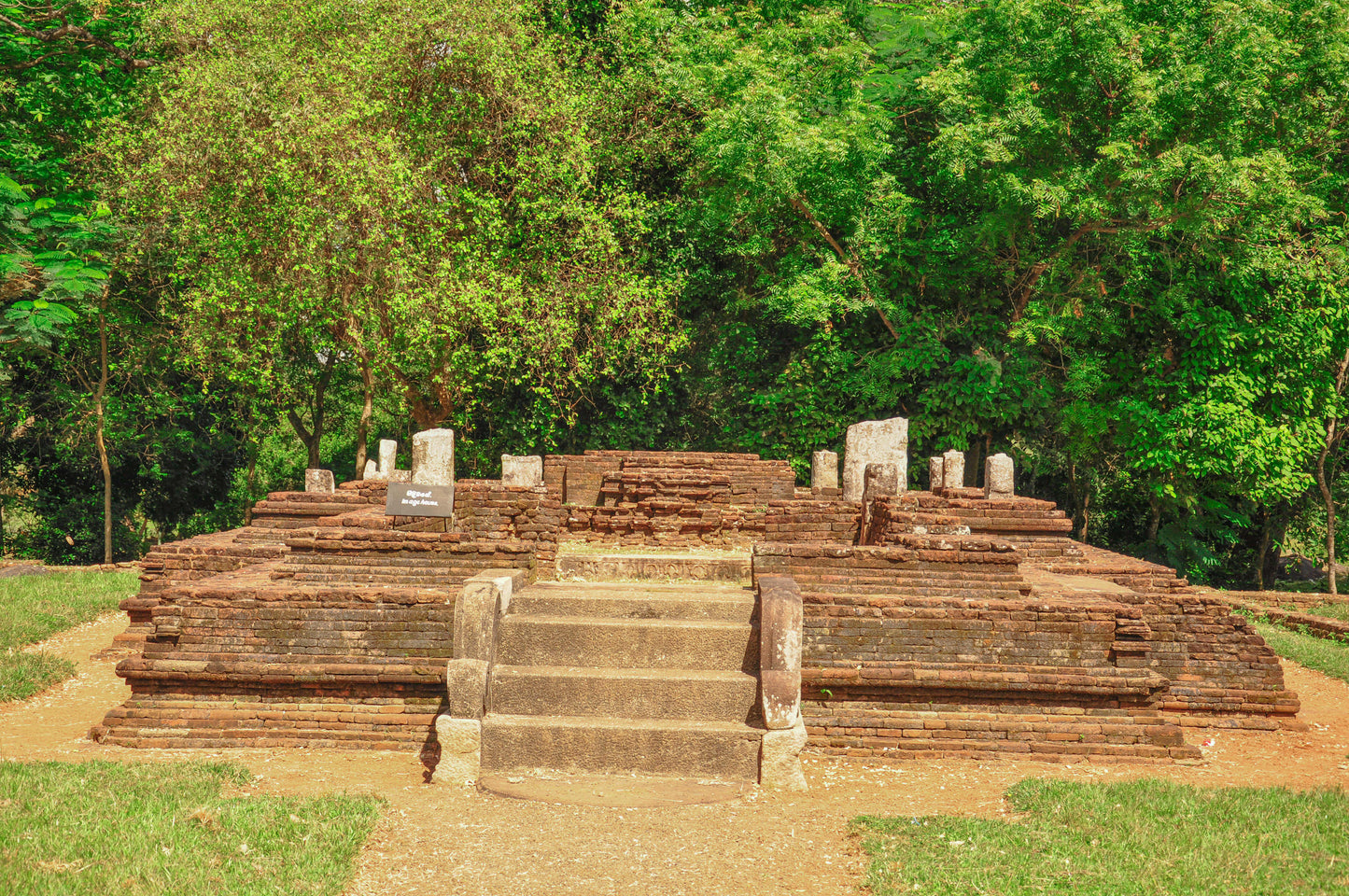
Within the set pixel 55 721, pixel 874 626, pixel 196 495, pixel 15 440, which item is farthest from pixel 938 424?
pixel 15 440

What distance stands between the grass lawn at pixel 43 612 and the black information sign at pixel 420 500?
3.57 meters

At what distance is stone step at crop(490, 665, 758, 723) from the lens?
6043 mm

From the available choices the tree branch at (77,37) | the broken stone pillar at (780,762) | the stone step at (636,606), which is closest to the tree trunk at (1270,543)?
the stone step at (636,606)

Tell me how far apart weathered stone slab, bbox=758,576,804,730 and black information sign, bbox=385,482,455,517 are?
274 centimetres

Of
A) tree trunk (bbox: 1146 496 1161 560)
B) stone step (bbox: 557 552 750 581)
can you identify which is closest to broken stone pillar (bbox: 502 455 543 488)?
stone step (bbox: 557 552 750 581)

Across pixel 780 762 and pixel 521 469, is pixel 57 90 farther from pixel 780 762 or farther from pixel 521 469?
pixel 780 762

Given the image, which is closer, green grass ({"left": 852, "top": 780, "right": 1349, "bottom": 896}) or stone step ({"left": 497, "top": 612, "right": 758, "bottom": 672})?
green grass ({"left": 852, "top": 780, "right": 1349, "bottom": 896})

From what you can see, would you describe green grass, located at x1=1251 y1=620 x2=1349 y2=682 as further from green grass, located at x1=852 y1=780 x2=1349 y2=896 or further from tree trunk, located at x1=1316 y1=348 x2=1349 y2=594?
tree trunk, located at x1=1316 y1=348 x2=1349 y2=594

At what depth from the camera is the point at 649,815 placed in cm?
525

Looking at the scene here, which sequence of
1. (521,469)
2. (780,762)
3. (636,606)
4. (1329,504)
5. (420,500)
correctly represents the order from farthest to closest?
(1329,504)
(521,469)
(420,500)
(636,606)
(780,762)

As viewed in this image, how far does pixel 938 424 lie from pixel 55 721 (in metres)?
12.9

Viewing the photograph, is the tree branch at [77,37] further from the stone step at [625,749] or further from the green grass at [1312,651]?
the green grass at [1312,651]

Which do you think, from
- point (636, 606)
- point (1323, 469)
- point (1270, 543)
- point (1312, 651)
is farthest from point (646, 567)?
point (1270, 543)

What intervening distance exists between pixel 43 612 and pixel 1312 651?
13.6m
